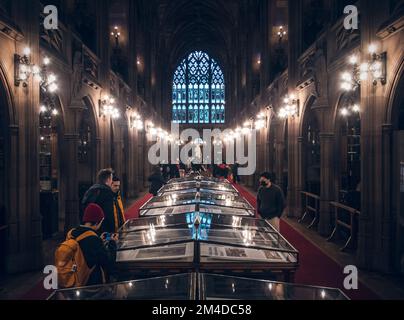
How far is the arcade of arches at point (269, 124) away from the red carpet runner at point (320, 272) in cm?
69

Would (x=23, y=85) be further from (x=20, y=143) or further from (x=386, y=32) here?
(x=386, y=32)

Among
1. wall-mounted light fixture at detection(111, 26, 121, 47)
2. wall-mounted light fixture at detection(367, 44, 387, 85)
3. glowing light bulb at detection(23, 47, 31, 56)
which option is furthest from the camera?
wall-mounted light fixture at detection(111, 26, 121, 47)

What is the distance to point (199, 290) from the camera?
3.53 metres

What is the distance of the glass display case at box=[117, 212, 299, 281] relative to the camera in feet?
15.0

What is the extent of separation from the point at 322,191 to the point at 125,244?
7796mm

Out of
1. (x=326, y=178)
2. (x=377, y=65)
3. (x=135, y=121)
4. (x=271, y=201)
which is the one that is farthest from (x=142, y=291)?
(x=135, y=121)

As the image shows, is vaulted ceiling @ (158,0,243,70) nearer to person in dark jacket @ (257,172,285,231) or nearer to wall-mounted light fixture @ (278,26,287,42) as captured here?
wall-mounted light fixture @ (278,26,287,42)

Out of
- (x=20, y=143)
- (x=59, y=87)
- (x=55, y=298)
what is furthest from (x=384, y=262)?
(x=59, y=87)

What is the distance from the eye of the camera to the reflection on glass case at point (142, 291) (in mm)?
3525

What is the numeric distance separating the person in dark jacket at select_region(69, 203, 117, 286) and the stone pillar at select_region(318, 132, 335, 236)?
8138mm

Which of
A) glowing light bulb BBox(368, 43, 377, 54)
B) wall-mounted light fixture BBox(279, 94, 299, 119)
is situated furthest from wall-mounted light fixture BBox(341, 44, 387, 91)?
wall-mounted light fixture BBox(279, 94, 299, 119)

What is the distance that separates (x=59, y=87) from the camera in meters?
11.3

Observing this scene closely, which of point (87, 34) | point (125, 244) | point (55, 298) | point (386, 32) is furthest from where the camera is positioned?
point (87, 34)

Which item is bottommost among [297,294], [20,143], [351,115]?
[297,294]
